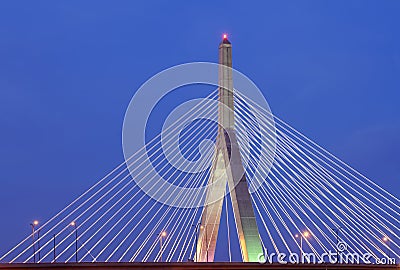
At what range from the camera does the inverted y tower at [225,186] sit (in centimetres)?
4812

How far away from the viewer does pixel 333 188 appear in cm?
4684

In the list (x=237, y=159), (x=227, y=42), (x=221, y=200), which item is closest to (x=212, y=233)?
(x=221, y=200)

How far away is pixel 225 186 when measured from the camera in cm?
5153

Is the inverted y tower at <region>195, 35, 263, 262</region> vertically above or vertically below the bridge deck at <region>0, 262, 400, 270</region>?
above

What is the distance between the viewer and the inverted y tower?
4812 centimetres

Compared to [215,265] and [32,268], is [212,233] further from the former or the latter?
[32,268]

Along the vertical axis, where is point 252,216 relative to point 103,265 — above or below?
above

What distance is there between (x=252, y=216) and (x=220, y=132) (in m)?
4.39
